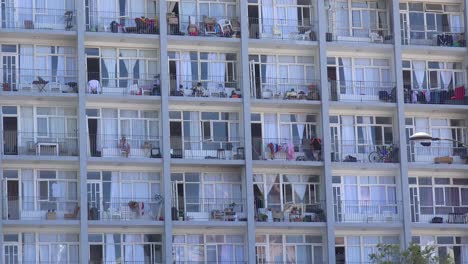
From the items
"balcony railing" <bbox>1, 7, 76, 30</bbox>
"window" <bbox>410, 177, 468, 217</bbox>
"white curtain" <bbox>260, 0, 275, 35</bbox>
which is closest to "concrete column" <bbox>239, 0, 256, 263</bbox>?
"white curtain" <bbox>260, 0, 275, 35</bbox>

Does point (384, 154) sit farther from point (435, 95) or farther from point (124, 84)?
point (124, 84)

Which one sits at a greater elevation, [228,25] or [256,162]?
[228,25]

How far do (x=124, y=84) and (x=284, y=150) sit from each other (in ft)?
26.3

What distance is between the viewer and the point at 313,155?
7056 centimetres

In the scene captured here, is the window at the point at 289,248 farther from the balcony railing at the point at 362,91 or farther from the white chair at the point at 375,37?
the white chair at the point at 375,37

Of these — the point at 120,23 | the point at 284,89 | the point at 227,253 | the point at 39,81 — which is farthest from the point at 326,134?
the point at 39,81

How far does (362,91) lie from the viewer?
72.2m

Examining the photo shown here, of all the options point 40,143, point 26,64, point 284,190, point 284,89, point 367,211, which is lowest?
point 367,211

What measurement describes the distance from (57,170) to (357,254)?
1451 centimetres

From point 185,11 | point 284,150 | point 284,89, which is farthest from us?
point 284,89

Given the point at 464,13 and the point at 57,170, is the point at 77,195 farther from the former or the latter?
the point at 464,13

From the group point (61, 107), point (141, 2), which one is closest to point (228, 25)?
point (141, 2)

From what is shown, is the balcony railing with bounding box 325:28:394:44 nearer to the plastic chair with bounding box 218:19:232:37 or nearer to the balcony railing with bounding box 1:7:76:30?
the plastic chair with bounding box 218:19:232:37

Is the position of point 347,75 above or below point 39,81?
above
